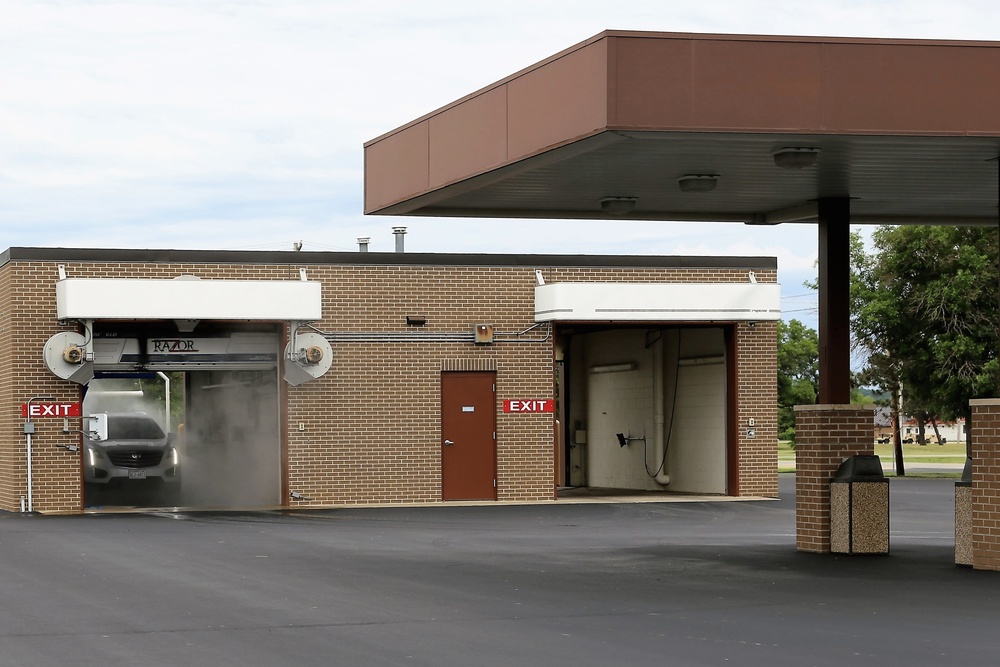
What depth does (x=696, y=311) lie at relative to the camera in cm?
2852

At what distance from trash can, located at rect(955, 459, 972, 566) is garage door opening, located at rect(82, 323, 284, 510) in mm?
14567

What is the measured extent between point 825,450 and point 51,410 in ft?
47.4

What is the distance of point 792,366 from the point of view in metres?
87.5

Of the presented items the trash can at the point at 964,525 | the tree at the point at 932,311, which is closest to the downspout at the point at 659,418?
the tree at the point at 932,311

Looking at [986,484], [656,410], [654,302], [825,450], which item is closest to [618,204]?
[825,450]

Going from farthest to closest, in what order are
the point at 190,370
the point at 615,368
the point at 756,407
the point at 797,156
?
1. the point at 615,368
2. the point at 756,407
3. the point at 190,370
4. the point at 797,156

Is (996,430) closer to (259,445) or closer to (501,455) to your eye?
(501,455)

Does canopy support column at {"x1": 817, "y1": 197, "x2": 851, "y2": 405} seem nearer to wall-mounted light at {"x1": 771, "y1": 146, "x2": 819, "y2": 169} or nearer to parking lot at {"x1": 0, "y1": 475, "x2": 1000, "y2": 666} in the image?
parking lot at {"x1": 0, "y1": 475, "x2": 1000, "y2": 666}

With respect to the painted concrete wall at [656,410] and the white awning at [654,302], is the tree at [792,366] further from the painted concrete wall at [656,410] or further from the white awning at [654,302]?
the white awning at [654,302]

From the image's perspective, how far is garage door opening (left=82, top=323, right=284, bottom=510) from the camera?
2672 cm

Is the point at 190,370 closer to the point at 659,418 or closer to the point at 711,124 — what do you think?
the point at 659,418

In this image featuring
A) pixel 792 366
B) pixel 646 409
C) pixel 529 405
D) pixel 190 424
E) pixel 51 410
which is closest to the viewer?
pixel 51 410

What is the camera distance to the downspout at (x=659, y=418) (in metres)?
32.4

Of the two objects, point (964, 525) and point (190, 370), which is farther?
point (190, 370)
